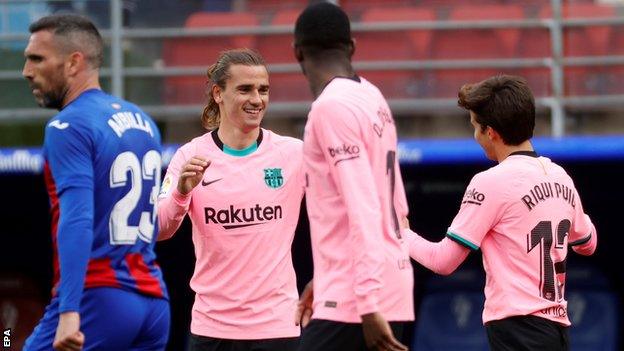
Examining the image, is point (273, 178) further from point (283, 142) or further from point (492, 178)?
point (492, 178)

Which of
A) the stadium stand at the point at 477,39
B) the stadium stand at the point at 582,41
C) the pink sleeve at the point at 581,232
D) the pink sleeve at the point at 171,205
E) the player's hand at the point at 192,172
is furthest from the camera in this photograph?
the stadium stand at the point at 477,39

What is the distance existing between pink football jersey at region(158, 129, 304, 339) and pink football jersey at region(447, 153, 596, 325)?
85cm

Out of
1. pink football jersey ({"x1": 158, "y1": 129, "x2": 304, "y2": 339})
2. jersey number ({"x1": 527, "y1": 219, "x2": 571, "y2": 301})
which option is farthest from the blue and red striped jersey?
jersey number ({"x1": 527, "y1": 219, "x2": 571, "y2": 301})

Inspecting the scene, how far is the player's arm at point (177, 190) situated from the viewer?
205 inches

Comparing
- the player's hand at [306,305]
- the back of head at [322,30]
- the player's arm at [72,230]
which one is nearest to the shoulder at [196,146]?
the player's arm at [72,230]

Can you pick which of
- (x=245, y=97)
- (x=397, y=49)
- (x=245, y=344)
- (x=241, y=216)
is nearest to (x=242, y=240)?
(x=241, y=216)

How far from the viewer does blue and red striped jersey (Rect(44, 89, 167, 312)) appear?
4.53 m

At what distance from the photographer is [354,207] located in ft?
13.7

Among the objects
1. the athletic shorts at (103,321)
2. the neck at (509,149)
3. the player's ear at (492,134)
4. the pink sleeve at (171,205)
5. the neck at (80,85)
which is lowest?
the athletic shorts at (103,321)

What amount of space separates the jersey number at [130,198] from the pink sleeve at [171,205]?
1.83 feet

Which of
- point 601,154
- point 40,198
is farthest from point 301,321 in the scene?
point 40,198

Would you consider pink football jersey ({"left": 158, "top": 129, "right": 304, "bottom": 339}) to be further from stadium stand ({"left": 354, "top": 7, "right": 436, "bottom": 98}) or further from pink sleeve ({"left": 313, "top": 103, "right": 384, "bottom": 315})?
stadium stand ({"left": 354, "top": 7, "right": 436, "bottom": 98})

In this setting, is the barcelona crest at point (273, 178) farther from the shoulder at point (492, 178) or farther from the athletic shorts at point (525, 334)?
the athletic shorts at point (525, 334)

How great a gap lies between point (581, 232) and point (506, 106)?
2.08ft
